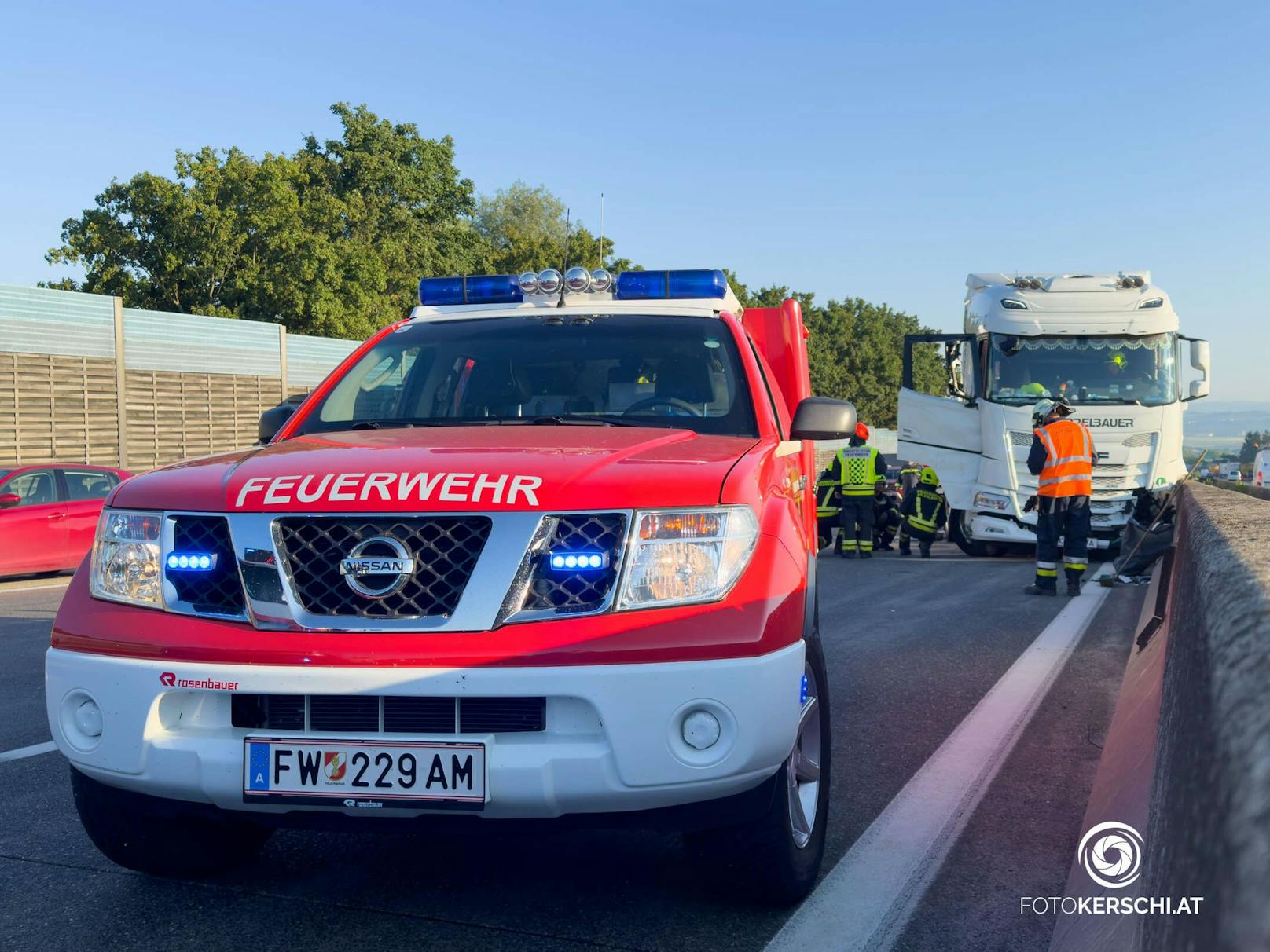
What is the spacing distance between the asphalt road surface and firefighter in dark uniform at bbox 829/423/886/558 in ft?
35.6

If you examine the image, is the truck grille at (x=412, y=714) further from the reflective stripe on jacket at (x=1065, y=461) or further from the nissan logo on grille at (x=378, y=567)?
the reflective stripe on jacket at (x=1065, y=461)

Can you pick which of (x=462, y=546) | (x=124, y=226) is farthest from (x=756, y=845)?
(x=124, y=226)

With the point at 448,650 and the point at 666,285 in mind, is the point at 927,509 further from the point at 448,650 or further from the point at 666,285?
the point at 448,650

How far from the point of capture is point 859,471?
17.3 m

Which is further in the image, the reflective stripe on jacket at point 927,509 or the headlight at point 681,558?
the reflective stripe on jacket at point 927,509

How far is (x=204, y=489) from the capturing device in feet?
11.0

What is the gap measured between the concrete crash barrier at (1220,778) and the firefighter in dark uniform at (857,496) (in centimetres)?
1478

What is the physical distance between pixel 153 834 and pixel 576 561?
60.7 inches

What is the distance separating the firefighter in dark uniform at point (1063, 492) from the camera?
11453 millimetres

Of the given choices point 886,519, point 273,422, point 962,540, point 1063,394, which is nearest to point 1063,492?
point 1063,394

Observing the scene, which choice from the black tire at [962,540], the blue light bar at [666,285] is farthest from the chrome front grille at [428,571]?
the black tire at [962,540]

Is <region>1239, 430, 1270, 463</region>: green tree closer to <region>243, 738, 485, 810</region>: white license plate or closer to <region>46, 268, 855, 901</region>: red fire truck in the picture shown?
<region>46, 268, 855, 901</region>: red fire truck

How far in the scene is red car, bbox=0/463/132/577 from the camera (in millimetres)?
13977

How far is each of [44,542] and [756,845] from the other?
12.9 meters
